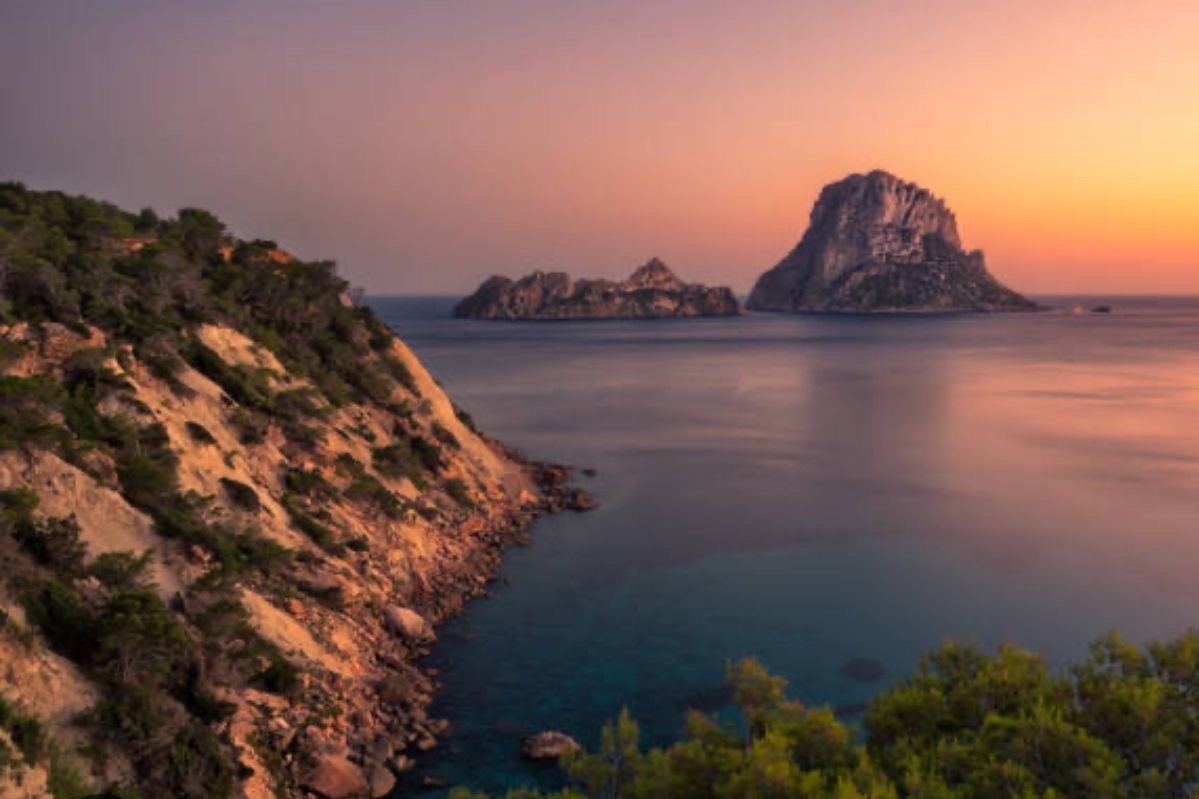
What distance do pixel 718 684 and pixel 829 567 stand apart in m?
14.7

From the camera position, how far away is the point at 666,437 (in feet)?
255

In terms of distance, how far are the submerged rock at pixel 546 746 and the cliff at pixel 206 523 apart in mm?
3235

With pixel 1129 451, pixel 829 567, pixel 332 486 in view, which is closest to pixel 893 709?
pixel 829 567

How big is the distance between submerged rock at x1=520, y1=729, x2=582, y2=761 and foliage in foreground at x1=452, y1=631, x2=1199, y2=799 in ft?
21.2

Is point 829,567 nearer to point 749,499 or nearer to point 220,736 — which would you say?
point 749,499

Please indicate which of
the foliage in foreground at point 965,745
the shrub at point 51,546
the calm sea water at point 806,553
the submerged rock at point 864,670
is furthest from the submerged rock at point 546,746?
the shrub at point 51,546

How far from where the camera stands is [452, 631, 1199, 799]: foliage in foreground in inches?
579

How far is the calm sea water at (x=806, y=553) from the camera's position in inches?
1177

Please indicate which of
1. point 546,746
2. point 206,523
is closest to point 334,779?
point 546,746

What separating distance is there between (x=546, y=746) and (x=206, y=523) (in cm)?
1518

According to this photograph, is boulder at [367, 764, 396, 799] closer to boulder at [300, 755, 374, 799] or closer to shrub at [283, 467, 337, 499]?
boulder at [300, 755, 374, 799]

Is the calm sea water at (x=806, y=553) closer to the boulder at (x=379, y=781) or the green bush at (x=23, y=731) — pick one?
the boulder at (x=379, y=781)

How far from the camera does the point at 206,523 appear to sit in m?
29.3

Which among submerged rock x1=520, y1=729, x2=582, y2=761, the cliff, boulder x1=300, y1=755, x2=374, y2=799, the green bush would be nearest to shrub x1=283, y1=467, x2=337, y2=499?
the cliff
